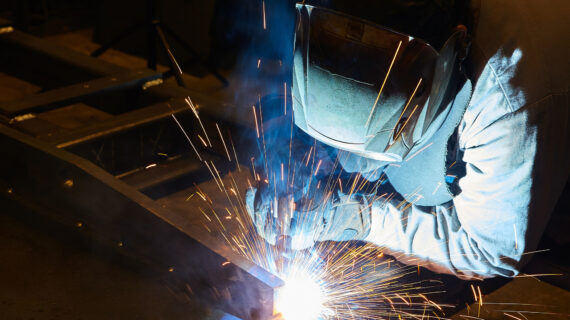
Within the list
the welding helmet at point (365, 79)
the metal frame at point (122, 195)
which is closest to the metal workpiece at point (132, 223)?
the metal frame at point (122, 195)

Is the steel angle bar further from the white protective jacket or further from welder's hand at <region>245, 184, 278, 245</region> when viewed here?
the white protective jacket

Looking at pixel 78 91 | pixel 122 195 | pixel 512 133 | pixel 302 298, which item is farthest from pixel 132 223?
pixel 512 133

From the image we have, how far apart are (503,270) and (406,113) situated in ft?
2.17

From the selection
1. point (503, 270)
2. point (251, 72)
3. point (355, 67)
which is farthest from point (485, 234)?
point (251, 72)

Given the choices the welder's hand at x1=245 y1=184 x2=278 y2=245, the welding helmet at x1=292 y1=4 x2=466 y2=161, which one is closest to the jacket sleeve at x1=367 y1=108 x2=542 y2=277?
the welding helmet at x1=292 y1=4 x2=466 y2=161

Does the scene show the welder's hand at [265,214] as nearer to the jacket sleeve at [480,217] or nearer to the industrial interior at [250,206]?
the industrial interior at [250,206]

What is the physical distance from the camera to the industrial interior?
1.79 metres

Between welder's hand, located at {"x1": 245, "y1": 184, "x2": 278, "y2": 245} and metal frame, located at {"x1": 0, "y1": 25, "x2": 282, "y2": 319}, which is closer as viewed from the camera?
metal frame, located at {"x1": 0, "y1": 25, "x2": 282, "y2": 319}

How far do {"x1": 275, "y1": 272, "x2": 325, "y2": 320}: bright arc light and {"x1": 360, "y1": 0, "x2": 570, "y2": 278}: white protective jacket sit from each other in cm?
50

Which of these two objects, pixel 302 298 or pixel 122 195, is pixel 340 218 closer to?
pixel 302 298

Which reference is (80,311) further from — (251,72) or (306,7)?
(251,72)

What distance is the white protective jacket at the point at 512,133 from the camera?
1794 mm

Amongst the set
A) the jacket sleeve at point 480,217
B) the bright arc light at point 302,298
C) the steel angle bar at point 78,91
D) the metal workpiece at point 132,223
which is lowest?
the bright arc light at point 302,298

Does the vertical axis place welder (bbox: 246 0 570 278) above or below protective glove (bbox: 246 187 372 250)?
above
